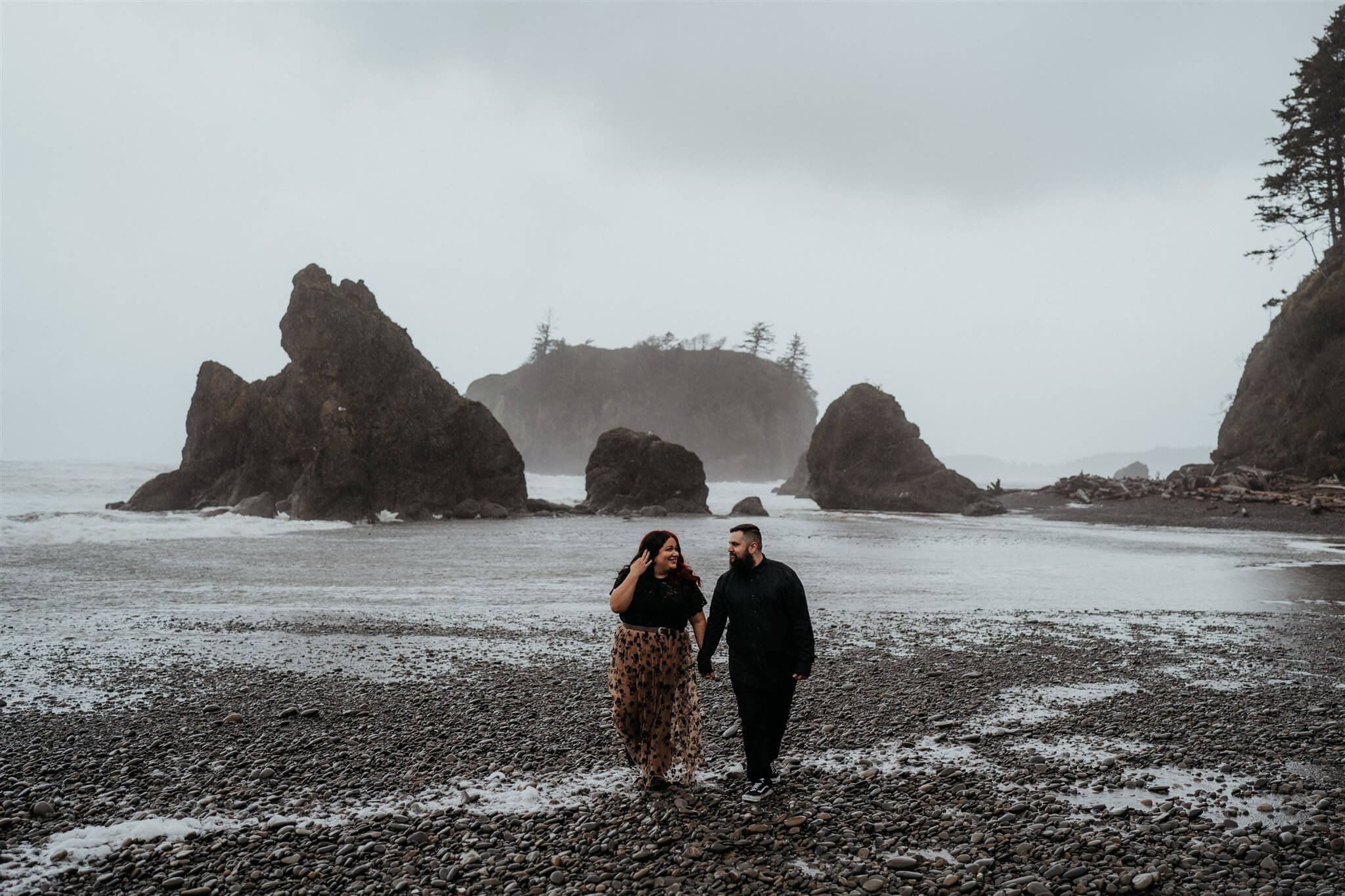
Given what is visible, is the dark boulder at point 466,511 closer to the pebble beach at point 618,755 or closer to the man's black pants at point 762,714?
the pebble beach at point 618,755

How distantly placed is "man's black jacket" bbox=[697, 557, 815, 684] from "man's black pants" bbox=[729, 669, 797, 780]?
0.02 meters

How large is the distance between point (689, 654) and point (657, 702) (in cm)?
39

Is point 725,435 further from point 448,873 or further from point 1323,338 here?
point 448,873

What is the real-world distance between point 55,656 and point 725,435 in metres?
106

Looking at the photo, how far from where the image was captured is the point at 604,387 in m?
119

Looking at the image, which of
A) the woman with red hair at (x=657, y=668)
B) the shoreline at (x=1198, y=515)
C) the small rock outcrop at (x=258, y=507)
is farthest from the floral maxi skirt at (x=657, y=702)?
the small rock outcrop at (x=258, y=507)

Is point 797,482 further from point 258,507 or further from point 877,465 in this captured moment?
point 258,507

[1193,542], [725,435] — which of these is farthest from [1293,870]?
[725,435]

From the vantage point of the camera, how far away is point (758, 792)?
5.21 m

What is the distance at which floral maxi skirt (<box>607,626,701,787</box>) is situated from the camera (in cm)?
539

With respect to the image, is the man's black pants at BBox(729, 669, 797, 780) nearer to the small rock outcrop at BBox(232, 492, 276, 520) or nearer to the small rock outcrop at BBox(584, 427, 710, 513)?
the small rock outcrop at BBox(232, 492, 276, 520)

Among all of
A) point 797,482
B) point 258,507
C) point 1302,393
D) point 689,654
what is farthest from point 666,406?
point 689,654

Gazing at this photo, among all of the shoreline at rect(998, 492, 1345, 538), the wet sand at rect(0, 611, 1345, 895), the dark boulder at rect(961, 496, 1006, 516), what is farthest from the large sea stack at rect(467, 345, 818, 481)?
the wet sand at rect(0, 611, 1345, 895)

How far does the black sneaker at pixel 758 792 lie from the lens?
514 cm
